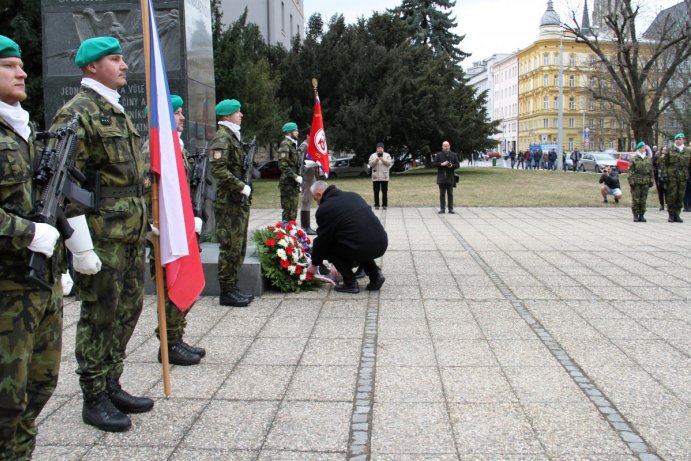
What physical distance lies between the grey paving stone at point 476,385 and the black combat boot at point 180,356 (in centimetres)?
189

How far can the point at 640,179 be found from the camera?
585 inches

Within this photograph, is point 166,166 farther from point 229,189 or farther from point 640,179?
point 640,179

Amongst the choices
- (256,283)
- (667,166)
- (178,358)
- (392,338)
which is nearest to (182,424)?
(178,358)

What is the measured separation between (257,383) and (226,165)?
8.89 feet

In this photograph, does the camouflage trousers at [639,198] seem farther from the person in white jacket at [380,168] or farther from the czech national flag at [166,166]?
the czech national flag at [166,166]

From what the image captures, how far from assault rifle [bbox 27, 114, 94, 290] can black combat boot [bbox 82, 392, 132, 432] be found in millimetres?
1219

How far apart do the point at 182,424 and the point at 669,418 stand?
2.91 metres

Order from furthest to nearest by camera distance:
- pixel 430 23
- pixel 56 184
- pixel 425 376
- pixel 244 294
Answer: pixel 430 23 < pixel 244 294 < pixel 425 376 < pixel 56 184

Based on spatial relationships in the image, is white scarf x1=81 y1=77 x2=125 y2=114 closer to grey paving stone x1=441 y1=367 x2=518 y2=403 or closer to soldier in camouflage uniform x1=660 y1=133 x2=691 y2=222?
grey paving stone x1=441 y1=367 x2=518 y2=403

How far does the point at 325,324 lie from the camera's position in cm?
629

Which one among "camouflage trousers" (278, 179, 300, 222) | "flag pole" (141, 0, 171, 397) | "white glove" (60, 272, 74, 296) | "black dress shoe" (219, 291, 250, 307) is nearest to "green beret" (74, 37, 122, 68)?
"flag pole" (141, 0, 171, 397)

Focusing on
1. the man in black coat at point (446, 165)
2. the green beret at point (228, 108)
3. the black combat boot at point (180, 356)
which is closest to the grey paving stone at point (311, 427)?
the black combat boot at point (180, 356)

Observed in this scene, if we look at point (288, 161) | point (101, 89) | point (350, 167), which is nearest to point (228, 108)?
point (101, 89)

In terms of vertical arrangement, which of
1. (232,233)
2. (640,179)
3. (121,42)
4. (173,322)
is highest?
(121,42)
